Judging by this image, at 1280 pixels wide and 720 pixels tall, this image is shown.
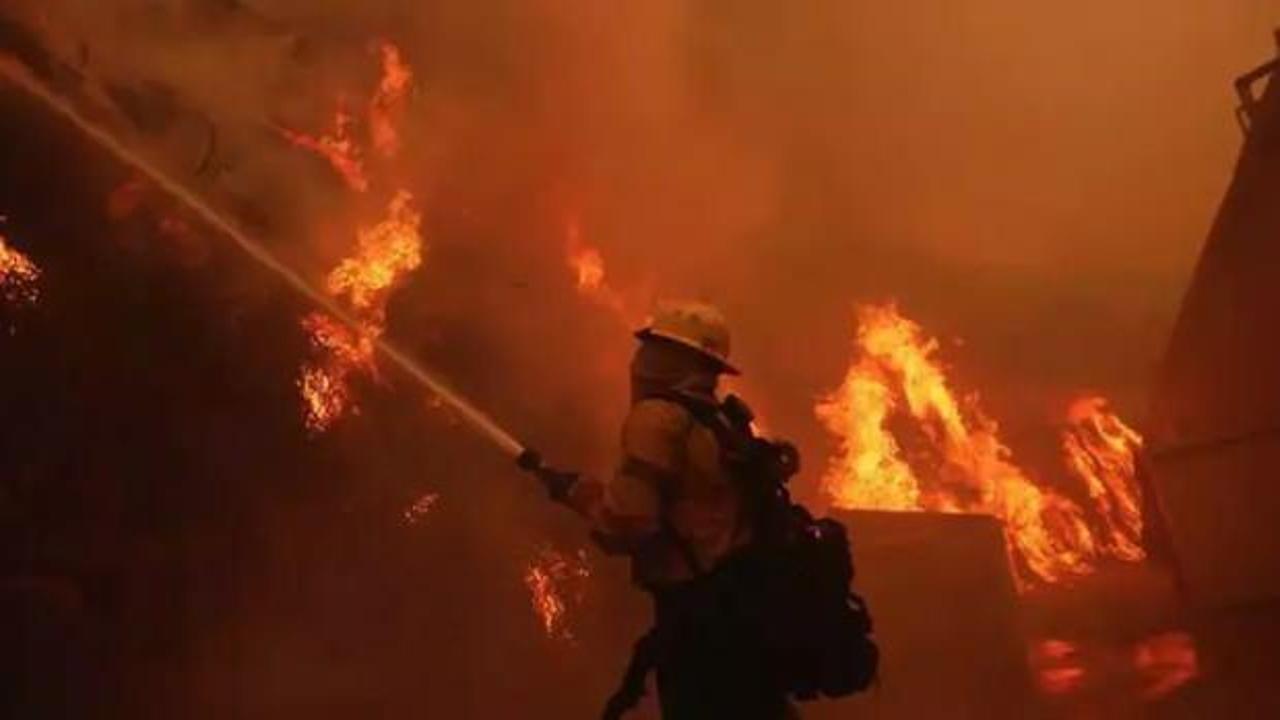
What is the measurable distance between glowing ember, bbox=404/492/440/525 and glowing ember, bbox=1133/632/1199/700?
7636 millimetres

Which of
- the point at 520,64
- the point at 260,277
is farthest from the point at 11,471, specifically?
the point at 520,64

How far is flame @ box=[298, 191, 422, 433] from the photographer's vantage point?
25.4ft

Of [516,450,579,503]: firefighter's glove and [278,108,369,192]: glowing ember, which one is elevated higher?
[278,108,369,192]: glowing ember

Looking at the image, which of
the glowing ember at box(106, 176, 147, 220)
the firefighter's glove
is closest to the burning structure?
the glowing ember at box(106, 176, 147, 220)

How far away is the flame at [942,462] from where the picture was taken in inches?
655

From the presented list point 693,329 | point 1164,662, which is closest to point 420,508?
point 693,329

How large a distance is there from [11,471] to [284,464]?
64.5 inches

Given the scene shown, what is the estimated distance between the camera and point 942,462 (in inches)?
740

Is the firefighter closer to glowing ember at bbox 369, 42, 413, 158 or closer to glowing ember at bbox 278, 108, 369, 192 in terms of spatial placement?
glowing ember at bbox 278, 108, 369, 192

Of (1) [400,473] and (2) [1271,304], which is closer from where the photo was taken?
(1) [400,473]

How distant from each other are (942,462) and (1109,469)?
4144 millimetres

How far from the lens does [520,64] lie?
1361 centimetres

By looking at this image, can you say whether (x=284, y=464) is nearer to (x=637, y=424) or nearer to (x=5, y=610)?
(x=5, y=610)

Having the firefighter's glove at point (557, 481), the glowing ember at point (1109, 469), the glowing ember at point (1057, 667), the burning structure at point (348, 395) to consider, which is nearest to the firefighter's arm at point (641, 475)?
the firefighter's glove at point (557, 481)
